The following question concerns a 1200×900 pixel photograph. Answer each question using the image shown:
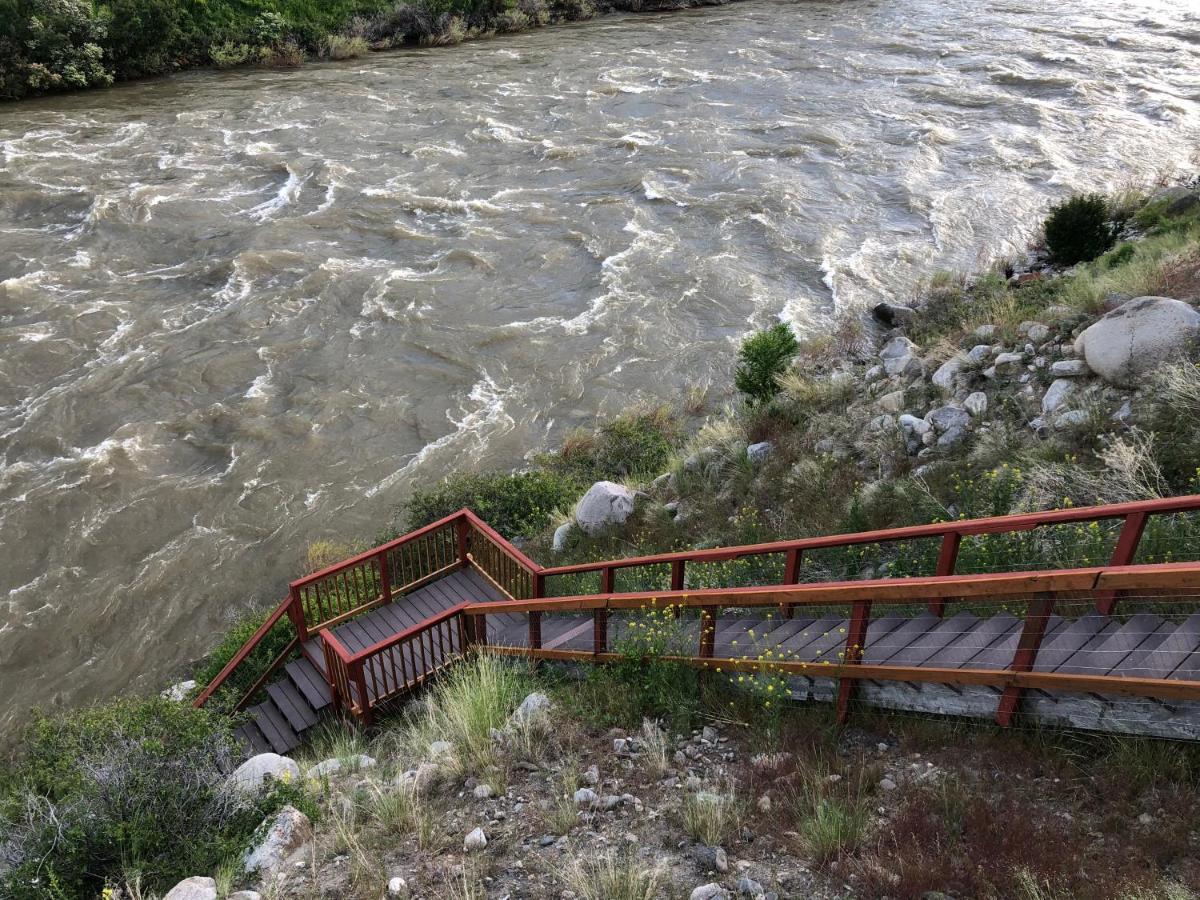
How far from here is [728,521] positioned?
11156 millimetres

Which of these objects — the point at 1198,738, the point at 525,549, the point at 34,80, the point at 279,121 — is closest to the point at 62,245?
the point at 279,121

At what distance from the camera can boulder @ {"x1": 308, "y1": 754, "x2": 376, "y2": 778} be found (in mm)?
7773

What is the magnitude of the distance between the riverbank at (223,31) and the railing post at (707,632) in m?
33.2

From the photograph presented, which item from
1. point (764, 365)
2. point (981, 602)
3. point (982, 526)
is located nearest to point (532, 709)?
point (981, 602)

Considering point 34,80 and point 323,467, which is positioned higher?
point 34,80

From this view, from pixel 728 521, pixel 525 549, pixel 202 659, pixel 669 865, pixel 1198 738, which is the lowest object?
pixel 202 659

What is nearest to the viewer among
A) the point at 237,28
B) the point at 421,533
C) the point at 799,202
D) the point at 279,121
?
the point at 421,533

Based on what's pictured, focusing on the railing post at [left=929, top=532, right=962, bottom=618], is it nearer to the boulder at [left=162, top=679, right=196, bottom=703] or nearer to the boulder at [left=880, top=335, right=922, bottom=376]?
the boulder at [left=880, top=335, right=922, bottom=376]

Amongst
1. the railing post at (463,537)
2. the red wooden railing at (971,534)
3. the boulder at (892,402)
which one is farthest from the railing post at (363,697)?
the boulder at (892,402)

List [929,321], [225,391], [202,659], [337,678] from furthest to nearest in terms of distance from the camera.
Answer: [225,391]
[929,321]
[202,659]
[337,678]

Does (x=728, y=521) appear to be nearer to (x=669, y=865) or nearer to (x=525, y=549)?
(x=525, y=549)

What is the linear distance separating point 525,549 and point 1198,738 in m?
9.05

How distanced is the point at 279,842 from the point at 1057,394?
8781 mm

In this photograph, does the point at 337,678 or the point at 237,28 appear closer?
the point at 337,678
